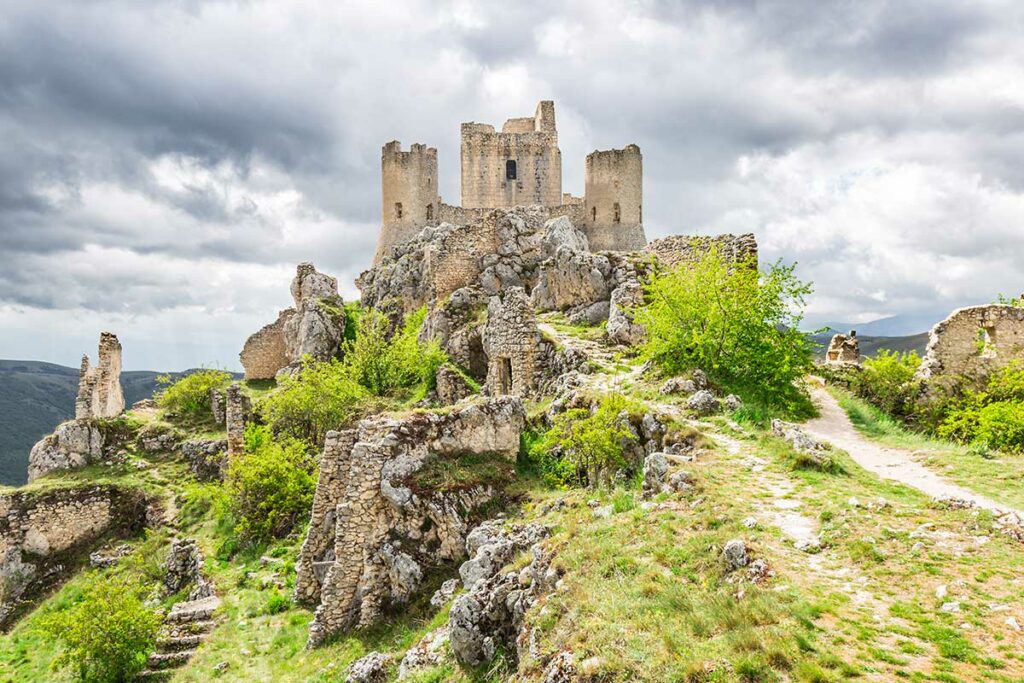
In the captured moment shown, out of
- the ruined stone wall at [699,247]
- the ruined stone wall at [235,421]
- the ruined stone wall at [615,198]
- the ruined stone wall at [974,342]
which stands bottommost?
the ruined stone wall at [235,421]

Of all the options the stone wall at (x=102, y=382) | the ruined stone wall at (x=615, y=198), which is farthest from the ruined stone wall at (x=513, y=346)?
the stone wall at (x=102, y=382)

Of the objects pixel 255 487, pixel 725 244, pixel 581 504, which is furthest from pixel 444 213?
pixel 581 504

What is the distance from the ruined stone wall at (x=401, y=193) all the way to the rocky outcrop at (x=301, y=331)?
309 inches

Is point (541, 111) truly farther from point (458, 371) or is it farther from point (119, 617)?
point (119, 617)

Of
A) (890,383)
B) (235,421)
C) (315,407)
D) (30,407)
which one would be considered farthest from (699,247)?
(30,407)

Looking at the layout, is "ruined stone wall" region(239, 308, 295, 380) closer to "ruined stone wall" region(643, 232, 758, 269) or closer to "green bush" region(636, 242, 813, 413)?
"ruined stone wall" region(643, 232, 758, 269)

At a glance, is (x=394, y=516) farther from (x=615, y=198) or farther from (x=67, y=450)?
(x=615, y=198)

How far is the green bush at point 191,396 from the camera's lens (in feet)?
91.1

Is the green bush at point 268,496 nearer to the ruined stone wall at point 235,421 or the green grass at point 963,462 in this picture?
the ruined stone wall at point 235,421

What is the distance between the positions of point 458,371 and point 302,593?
10.6 metres

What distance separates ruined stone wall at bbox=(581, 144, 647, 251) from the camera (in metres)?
37.4

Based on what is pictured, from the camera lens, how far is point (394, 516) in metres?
11.4

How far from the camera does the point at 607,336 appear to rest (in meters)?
20.7

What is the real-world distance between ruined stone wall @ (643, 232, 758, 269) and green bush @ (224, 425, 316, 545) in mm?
13062
